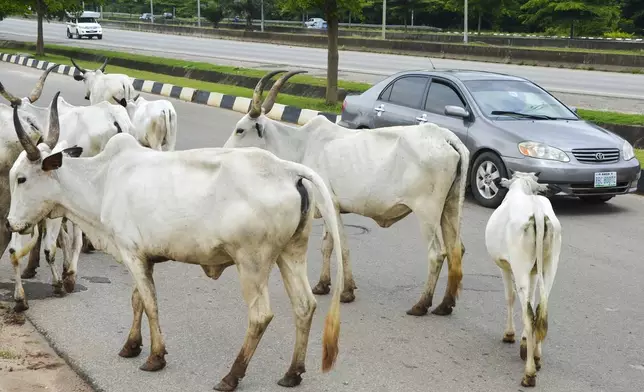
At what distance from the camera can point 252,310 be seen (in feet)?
18.1

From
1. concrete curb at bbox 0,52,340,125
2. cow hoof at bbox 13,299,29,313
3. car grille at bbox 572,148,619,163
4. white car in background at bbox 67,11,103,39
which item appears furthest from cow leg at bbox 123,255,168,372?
white car in background at bbox 67,11,103,39

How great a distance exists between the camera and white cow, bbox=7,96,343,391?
5.49 metres

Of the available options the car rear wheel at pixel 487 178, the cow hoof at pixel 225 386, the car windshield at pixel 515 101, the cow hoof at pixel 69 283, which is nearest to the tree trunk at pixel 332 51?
the car windshield at pixel 515 101

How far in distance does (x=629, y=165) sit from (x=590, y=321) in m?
4.50

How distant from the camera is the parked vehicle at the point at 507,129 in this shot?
1065 centimetres

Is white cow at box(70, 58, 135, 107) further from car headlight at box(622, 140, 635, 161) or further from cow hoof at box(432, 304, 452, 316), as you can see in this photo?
cow hoof at box(432, 304, 452, 316)

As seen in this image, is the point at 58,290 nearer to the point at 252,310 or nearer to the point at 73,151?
the point at 73,151

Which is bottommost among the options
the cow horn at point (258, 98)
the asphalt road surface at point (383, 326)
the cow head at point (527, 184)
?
the asphalt road surface at point (383, 326)

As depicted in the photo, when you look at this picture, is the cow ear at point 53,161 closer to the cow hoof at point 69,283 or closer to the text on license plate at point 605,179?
the cow hoof at point 69,283

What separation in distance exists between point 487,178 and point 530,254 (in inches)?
212

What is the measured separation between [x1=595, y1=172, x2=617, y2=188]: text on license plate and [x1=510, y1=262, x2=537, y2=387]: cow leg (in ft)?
16.7

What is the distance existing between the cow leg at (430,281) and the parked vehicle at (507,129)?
322 cm

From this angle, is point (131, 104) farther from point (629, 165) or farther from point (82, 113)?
point (629, 165)

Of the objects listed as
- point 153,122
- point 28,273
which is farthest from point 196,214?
point 153,122
